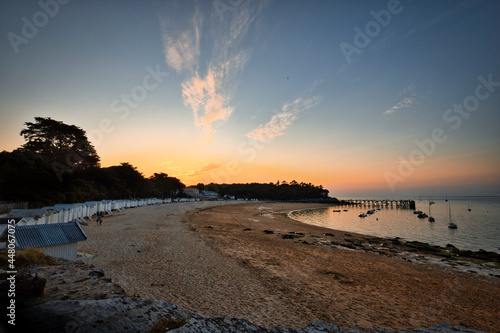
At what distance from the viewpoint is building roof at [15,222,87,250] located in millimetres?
7562

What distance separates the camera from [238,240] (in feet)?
63.0

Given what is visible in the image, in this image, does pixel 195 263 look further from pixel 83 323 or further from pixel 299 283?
pixel 83 323

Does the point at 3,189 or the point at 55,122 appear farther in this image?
the point at 55,122

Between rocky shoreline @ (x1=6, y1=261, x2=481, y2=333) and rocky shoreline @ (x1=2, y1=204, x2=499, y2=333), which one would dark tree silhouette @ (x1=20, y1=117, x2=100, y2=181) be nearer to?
rocky shoreline @ (x1=2, y1=204, x2=499, y2=333)

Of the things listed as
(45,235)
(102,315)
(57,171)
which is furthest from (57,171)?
(102,315)

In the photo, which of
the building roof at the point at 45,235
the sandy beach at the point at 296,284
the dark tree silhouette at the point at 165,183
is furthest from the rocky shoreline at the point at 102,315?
the dark tree silhouette at the point at 165,183

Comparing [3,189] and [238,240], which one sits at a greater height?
[3,189]

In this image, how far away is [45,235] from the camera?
8.08 meters

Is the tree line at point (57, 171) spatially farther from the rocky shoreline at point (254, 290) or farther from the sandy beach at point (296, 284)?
the sandy beach at point (296, 284)

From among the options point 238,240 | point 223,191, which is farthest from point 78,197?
point 223,191

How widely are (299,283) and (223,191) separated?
554 ft

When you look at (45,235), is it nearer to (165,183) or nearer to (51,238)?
(51,238)

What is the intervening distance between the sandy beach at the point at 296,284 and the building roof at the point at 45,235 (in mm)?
2337

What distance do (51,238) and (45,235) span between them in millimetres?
220
